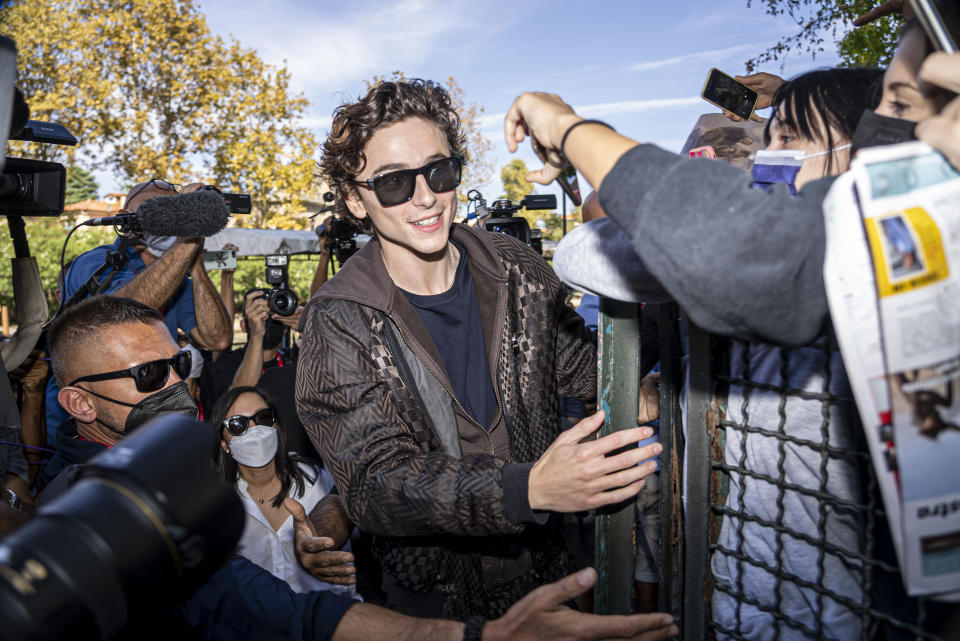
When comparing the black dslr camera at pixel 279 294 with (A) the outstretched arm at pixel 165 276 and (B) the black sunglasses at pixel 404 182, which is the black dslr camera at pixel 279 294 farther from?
(B) the black sunglasses at pixel 404 182

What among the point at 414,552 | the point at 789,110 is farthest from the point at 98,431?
the point at 789,110

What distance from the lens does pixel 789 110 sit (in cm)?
154

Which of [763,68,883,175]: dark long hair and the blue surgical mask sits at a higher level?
[763,68,883,175]: dark long hair

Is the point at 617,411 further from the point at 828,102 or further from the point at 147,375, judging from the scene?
the point at 147,375

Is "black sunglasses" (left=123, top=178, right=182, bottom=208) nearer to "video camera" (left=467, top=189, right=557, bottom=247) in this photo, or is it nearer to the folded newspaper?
"video camera" (left=467, top=189, right=557, bottom=247)

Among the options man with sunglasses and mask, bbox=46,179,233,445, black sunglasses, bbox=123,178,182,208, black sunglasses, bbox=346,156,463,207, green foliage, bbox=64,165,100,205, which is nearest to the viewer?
black sunglasses, bbox=346,156,463,207

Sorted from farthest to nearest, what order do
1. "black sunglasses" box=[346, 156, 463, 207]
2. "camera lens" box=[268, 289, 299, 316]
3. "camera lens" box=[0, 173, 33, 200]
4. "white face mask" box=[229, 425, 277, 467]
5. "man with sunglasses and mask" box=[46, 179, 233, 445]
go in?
"camera lens" box=[268, 289, 299, 316]
"man with sunglasses and mask" box=[46, 179, 233, 445]
"white face mask" box=[229, 425, 277, 467]
"black sunglasses" box=[346, 156, 463, 207]
"camera lens" box=[0, 173, 33, 200]

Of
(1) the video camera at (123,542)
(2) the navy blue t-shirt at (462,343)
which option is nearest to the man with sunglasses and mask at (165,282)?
(2) the navy blue t-shirt at (462,343)

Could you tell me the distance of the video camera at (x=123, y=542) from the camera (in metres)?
0.89

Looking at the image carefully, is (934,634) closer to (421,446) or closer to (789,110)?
(789,110)

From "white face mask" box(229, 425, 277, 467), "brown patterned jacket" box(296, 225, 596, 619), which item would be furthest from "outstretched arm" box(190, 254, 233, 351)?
"brown patterned jacket" box(296, 225, 596, 619)

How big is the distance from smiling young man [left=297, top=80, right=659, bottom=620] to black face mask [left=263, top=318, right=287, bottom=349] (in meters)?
2.21

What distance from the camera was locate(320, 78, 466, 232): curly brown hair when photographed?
7.48 ft

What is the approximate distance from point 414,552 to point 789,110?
5.33 ft
